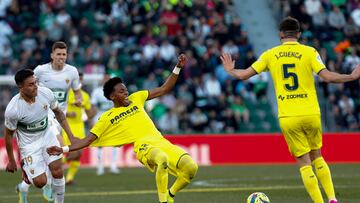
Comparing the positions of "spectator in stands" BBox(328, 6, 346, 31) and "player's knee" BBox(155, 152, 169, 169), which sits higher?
"spectator in stands" BBox(328, 6, 346, 31)

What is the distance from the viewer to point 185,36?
32562 millimetres

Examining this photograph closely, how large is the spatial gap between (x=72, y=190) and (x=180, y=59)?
623 cm

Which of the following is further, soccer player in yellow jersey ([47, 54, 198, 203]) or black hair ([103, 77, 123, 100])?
black hair ([103, 77, 123, 100])

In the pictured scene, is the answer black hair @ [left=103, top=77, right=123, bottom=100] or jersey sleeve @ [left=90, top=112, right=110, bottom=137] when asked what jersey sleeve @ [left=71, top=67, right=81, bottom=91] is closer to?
black hair @ [left=103, top=77, right=123, bottom=100]

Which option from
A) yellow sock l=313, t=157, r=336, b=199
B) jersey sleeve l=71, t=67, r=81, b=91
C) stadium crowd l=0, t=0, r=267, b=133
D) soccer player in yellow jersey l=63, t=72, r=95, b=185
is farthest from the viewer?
stadium crowd l=0, t=0, r=267, b=133

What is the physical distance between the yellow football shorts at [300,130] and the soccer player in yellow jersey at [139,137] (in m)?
1.47

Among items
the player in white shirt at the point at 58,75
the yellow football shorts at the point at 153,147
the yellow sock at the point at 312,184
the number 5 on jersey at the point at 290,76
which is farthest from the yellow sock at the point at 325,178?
the player in white shirt at the point at 58,75

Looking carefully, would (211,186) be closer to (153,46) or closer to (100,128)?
(100,128)

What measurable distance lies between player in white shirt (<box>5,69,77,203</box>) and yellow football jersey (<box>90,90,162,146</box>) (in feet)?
1.57

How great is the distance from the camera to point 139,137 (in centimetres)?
1466

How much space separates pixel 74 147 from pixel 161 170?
4.26 feet

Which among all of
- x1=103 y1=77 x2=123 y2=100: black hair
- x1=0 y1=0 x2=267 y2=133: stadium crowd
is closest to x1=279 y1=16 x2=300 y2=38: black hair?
x1=103 y1=77 x2=123 y2=100: black hair

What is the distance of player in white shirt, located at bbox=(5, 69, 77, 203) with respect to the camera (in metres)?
14.6

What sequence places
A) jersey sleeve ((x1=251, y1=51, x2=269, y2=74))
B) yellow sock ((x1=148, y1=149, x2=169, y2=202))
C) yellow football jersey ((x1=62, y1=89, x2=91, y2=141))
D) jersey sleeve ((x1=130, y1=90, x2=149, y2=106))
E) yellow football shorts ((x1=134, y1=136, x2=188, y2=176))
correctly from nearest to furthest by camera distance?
jersey sleeve ((x1=251, y1=51, x2=269, y2=74)), yellow sock ((x1=148, y1=149, x2=169, y2=202)), yellow football shorts ((x1=134, y1=136, x2=188, y2=176)), jersey sleeve ((x1=130, y1=90, x2=149, y2=106)), yellow football jersey ((x1=62, y1=89, x2=91, y2=141))
